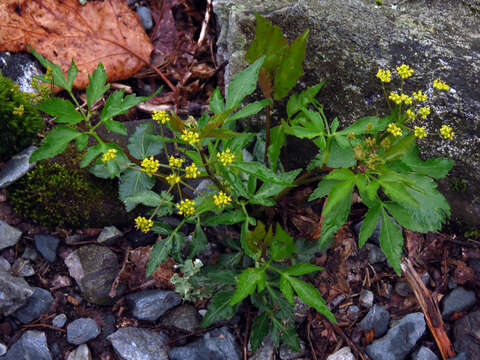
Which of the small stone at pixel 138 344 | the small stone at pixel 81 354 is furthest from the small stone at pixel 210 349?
the small stone at pixel 81 354

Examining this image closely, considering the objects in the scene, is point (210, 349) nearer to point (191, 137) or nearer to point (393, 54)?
point (191, 137)

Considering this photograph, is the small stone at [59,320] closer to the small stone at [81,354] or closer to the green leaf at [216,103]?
the small stone at [81,354]

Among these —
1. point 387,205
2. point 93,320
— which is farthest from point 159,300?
point 387,205

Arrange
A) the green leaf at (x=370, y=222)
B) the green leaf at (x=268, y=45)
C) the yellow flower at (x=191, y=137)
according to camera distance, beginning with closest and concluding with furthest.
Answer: the yellow flower at (x=191, y=137) → the green leaf at (x=370, y=222) → the green leaf at (x=268, y=45)

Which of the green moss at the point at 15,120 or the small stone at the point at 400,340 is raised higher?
the green moss at the point at 15,120

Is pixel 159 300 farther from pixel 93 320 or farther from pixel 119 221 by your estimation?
pixel 119 221

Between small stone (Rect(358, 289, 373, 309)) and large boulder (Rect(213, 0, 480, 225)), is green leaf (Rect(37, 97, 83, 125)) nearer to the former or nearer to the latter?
large boulder (Rect(213, 0, 480, 225))
